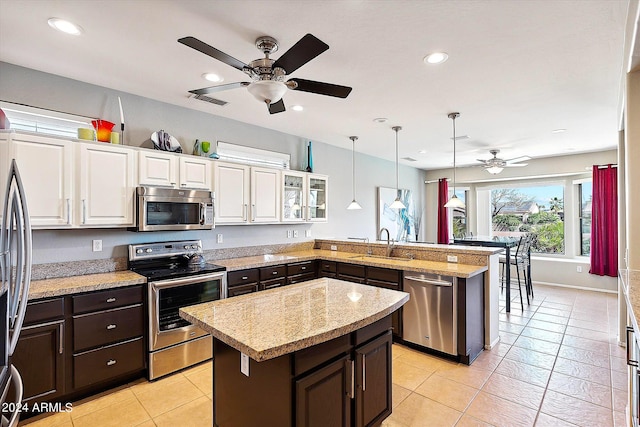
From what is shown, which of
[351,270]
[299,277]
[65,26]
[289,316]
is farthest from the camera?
[299,277]

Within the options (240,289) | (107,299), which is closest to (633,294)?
(240,289)

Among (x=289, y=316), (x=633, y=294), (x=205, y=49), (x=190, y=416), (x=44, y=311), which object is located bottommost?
(x=190, y=416)

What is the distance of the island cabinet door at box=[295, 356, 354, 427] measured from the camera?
4.93ft

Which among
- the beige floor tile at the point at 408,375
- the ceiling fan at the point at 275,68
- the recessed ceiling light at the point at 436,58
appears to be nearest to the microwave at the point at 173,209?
the ceiling fan at the point at 275,68

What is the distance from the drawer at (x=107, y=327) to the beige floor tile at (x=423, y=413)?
2.25m

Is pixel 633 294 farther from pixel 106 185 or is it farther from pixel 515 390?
pixel 106 185

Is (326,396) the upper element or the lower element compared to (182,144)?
lower

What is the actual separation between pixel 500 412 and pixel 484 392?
0.85 feet

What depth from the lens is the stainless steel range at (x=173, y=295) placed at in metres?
2.82

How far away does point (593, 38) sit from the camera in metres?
2.22

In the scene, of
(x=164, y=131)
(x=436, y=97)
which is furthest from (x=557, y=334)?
(x=164, y=131)

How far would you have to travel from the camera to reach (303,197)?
4.68 m

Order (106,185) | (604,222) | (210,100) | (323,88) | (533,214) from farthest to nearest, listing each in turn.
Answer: (533,214) → (604,222) → (210,100) → (106,185) → (323,88)

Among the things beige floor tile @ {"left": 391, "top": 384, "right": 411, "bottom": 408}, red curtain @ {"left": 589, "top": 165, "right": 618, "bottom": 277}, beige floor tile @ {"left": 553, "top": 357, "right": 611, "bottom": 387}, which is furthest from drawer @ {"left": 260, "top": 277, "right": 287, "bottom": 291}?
red curtain @ {"left": 589, "top": 165, "right": 618, "bottom": 277}
